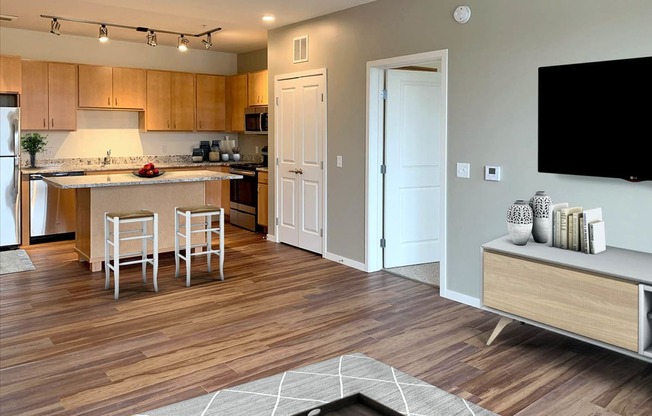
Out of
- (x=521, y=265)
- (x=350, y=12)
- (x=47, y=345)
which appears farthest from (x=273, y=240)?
(x=521, y=265)

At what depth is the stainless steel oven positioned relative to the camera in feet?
25.5

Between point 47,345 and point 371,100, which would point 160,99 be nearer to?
point 371,100

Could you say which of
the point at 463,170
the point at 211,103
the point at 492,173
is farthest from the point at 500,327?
the point at 211,103

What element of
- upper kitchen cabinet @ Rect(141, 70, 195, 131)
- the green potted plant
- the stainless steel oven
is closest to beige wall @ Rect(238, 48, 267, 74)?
upper kitchen cabinet @ Rect(141, 70, 195, 131)

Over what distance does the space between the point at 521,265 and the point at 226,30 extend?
5184 millimetres

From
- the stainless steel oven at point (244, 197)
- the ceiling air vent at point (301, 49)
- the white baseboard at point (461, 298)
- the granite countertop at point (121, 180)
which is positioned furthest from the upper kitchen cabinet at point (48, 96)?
the white baseboard at point (461, 298)

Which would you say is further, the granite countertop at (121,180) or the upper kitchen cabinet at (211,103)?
the upper kitchen cabinet at (211,103)

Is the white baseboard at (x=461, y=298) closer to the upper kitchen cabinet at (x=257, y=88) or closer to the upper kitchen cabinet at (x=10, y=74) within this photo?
the upper kitchen cabinet at (x=257, y=88)

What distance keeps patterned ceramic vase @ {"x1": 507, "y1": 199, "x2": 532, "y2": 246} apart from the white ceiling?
285 centimetres

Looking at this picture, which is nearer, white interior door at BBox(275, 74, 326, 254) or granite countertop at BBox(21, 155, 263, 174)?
white interior door at BBox(275, 74, 326, 254)

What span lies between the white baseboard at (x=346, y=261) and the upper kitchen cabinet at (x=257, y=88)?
113 inches

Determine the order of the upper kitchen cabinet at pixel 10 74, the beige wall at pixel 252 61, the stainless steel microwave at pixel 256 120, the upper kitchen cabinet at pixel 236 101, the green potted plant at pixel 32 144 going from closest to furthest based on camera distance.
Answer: the upper kitchen cabinet at pixel 10 74, the green potted plant at pixel 32 144, the stainless steel microwave at pixel 256 120, the upper kitchen cabinet at pixel 236 101, the beige wall at pixel 252 61

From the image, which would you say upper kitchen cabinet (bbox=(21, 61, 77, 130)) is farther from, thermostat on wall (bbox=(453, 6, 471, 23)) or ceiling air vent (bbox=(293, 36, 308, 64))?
thermostat on wall (bbox=(453, 6, 471, 23))

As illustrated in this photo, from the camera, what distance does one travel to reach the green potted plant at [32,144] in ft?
23.5
